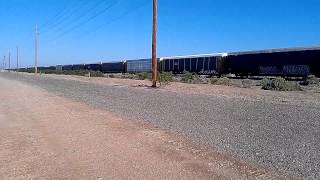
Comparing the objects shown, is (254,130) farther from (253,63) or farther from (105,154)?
(253,63)

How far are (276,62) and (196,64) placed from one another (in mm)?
14280

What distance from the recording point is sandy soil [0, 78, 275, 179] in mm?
5613

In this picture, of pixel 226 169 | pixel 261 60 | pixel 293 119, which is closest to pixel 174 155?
pixel 226 169

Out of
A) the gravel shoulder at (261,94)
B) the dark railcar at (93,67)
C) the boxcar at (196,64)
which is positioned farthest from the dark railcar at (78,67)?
the gravel shoulder at (261,94)

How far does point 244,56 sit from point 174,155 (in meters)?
32.8

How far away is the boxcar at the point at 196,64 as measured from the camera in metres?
→ 42.8

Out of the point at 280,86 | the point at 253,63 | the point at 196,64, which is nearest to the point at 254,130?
the point at 280,86

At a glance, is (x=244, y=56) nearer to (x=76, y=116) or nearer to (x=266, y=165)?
(x=76, y=116)

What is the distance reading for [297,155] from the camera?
6.70 metres

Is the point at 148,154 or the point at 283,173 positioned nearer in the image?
the point at 283,173

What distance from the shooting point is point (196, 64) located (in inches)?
1873

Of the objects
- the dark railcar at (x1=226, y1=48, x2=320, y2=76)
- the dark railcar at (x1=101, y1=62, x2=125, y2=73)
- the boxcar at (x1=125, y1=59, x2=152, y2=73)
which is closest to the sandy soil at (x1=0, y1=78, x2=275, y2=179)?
the dark railcar at (x1=226, y1=48, x2=320, y2=76)

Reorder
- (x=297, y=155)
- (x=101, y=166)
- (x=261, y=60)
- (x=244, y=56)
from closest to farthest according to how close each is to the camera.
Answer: (x=101, y=166) → (x=297, y=155) → (x=261, y=60) → (x=244, y=56)

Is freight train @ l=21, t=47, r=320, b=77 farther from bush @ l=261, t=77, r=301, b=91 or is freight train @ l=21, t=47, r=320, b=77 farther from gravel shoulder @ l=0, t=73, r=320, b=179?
gravel shoulder @ l=0, t=73, r=320, b=179
